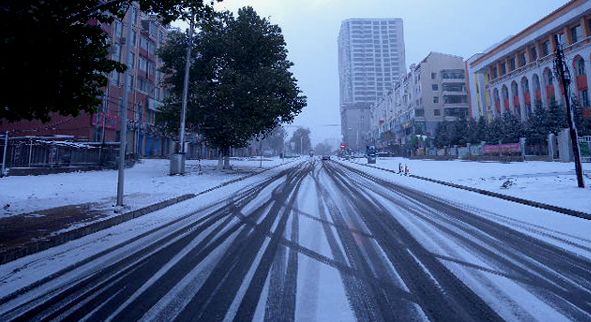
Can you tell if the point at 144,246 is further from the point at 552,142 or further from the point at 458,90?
the point at 458,90

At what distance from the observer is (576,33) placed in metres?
42.6

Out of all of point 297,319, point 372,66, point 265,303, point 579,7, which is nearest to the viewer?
point 297,319

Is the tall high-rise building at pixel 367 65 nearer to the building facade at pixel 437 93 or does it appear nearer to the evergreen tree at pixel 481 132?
the building facade at pixel 437 93

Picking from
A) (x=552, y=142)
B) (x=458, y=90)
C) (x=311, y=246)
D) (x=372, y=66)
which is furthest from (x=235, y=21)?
(x=372, y=66)

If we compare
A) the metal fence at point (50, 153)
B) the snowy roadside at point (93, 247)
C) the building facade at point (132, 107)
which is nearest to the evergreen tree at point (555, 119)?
the snowy roadside at point (93, 247)

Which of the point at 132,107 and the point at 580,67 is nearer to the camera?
the point at 132,107

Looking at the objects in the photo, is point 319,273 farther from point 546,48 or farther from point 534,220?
point 546,48

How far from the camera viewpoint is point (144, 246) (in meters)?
5.36

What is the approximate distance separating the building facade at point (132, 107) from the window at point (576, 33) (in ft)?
175

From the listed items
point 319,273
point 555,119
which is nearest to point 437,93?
point 555,119

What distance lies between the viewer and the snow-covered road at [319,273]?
3.01 meters

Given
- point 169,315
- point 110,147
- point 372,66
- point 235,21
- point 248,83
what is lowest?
point 169,315

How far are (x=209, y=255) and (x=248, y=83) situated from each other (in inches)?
731

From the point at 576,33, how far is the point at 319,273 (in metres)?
56.9
